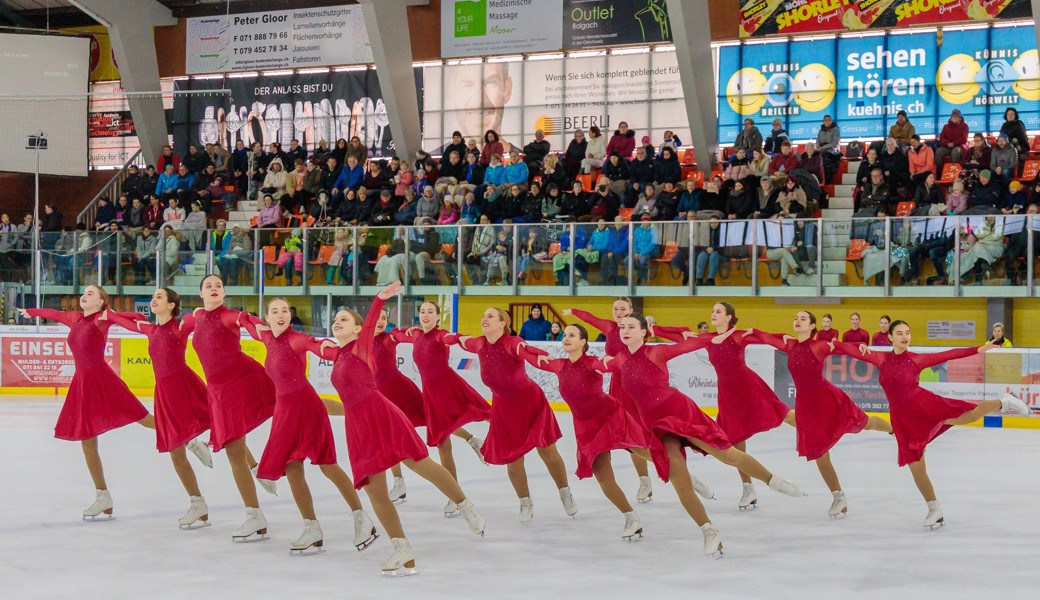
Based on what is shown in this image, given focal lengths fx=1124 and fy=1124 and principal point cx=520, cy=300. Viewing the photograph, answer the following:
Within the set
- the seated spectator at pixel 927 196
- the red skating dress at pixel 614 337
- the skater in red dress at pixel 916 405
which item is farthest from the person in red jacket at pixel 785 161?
the skater in red dress at pixel 916 405

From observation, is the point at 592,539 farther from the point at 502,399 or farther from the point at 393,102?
the point at 393,102

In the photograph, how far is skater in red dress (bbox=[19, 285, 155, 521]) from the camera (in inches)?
304

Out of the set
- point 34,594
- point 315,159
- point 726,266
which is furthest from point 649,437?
point 315,159

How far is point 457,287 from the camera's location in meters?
17.3

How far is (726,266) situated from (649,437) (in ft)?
33.2

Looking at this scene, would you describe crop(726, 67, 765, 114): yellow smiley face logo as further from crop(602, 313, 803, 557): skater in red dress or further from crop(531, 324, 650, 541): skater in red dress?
crop(602, 313, 803, 557): skater in red dress

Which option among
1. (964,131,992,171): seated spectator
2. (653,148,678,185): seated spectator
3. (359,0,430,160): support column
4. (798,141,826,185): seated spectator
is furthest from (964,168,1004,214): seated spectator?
(359,0,430,160): support column

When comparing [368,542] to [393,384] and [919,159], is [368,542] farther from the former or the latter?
[919,159]

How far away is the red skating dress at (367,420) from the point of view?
6.03m

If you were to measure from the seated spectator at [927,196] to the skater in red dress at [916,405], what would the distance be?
918 centimetres

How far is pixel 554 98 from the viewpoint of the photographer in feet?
82.8

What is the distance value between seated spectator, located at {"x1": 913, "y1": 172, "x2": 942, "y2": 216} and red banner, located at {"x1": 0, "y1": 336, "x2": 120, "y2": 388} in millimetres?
12340

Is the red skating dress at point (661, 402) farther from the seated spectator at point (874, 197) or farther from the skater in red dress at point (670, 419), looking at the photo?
the seated spectator at point (874, 197)

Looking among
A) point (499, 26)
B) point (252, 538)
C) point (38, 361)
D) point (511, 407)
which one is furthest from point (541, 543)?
point (499, 26)
